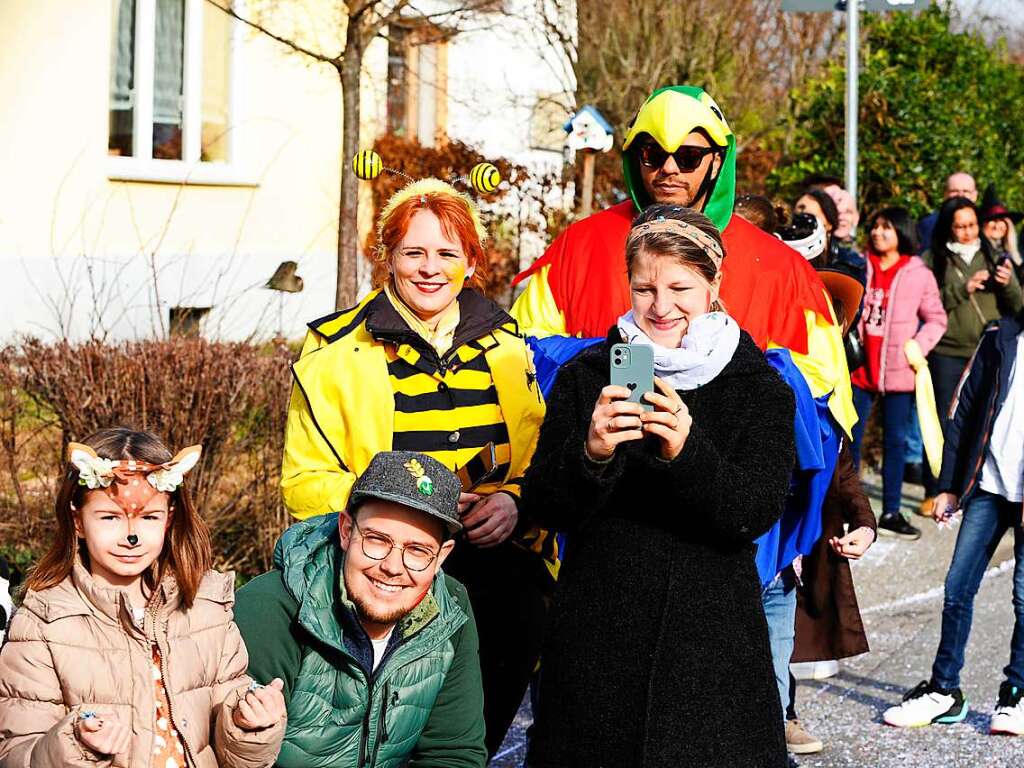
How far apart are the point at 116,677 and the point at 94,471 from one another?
1.43ft

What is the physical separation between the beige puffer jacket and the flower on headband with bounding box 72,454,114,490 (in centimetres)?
19

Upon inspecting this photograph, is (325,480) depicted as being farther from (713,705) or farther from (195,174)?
(195,174)

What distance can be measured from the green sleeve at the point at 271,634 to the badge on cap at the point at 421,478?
1.27 ft

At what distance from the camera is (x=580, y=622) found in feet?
10.9

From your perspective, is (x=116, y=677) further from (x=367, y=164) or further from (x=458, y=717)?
(x=367, y=164)

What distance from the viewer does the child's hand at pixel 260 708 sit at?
3.09 m

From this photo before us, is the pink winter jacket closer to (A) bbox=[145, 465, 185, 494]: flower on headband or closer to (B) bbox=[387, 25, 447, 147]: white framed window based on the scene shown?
(A) bbox=[145, 465, 185, 494]: flower on headband

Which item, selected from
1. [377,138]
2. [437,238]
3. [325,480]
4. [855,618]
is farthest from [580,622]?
[377,138]

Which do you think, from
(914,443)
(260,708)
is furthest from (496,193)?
(260,708)

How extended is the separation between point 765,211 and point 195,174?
8.23m

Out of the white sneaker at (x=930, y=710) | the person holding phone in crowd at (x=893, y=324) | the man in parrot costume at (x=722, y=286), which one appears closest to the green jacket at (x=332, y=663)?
the man in parrot costume at (x=722, y=286)

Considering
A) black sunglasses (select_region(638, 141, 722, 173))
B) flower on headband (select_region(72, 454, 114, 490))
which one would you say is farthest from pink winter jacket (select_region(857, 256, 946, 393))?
flower on headband (select_region(72, 454, 114, 490))

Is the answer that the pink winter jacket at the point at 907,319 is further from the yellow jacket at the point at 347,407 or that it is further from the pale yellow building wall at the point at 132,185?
the yellow jacket at the point at 347,407

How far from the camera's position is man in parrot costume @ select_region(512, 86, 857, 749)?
4.09 meters
